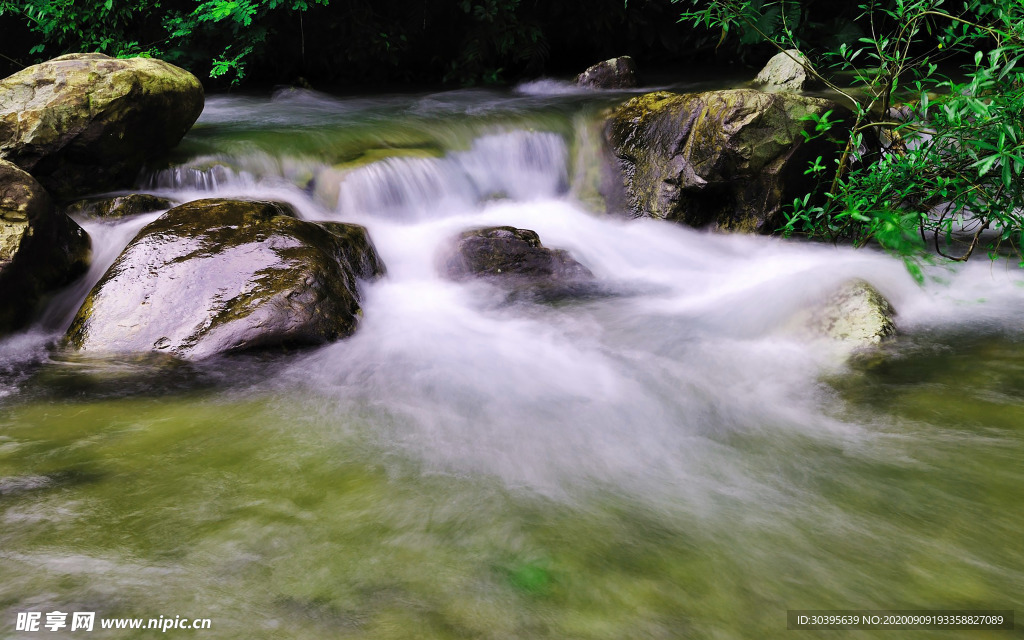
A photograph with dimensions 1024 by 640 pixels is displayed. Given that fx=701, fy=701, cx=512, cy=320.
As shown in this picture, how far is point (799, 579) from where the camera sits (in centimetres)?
216

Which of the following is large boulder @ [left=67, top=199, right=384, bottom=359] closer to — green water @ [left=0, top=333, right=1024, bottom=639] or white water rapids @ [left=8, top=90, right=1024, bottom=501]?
white water rapids @ [left=8, top=90, right=1024, bottom=501]

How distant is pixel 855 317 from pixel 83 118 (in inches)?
219

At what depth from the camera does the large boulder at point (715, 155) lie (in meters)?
5.54

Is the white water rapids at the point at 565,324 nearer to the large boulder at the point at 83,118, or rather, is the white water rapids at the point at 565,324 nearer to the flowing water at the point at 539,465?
the flowing water at the point at 539,465

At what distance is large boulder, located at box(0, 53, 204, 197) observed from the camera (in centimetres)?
522

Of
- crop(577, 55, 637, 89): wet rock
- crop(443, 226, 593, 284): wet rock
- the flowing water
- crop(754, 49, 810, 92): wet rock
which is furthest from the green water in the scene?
crop(577, 55, 637, 89): wet rock

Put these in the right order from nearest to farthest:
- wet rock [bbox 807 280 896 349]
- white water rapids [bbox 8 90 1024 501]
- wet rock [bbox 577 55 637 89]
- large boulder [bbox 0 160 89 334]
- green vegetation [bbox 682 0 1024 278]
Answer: white water rapids [bbox 8 90 1024 501] < green vegetation [bbox 682 0 1024 278] < wet rock [bbox 807 280 896 349] < large boulder [bbox 0 160 89 334] < wet rock [bbox 577 55 637 89]

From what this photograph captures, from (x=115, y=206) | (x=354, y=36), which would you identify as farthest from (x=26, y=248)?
(x=354, y=36)

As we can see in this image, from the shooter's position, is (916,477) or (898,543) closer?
(898,543)

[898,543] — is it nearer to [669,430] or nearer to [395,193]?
[669,430]

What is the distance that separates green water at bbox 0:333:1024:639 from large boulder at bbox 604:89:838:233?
291cm

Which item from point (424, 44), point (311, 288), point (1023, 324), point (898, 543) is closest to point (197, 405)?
point (311, 288)

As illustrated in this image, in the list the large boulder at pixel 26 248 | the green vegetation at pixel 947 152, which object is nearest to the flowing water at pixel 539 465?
the large boulder at pixel 26 248

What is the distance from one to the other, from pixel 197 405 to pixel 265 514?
3.63 feet
